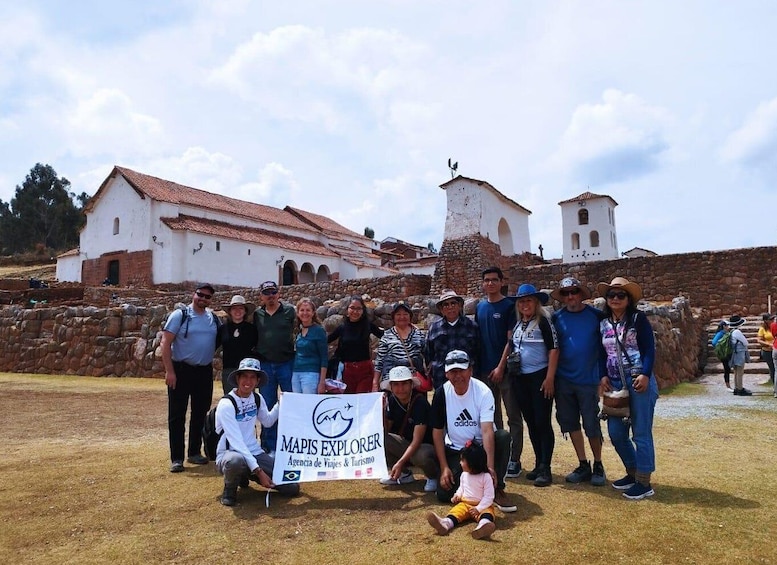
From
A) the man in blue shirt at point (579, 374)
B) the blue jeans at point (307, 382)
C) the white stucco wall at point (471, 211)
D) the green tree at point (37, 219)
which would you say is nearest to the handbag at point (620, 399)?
the man in blue shirt at point (579, 374)

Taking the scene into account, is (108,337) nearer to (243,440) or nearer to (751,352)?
(243,440)

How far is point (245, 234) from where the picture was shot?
3294 cm

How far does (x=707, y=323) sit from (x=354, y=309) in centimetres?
1247

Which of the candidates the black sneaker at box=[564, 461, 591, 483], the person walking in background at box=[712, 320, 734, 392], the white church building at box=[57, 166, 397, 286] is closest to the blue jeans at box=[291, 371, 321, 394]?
the black sneaker at box=[564, 461, 591, 483]

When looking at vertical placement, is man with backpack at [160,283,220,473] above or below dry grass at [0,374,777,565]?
above

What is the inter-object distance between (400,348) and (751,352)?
10563 millimetres

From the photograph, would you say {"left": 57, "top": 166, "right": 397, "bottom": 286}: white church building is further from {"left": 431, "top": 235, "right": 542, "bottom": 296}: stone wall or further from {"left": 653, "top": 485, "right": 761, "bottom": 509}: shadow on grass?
{"left": 653, "top": 485, "right": 761, "bottom": 509}: shadow on grass

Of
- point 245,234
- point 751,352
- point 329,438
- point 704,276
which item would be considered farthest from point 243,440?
point 245,234

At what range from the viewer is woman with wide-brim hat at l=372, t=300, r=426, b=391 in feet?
17.2

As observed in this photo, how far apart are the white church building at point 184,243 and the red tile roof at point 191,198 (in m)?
0.05

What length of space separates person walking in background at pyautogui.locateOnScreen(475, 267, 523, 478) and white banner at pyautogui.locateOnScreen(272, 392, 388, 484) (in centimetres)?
102

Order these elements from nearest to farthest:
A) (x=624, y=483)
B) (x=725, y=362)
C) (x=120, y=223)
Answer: (x=624, y=483)
(x=725, y=362)
(x=120, y=223)

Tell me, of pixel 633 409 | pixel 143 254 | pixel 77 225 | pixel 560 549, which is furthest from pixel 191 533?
pixel 77 225

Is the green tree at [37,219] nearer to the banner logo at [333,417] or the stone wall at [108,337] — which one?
the stone wall at [108,337]
